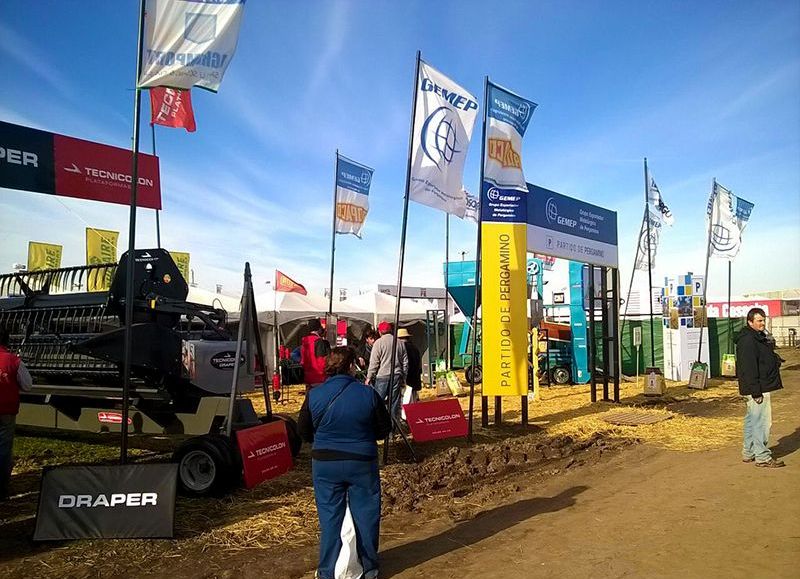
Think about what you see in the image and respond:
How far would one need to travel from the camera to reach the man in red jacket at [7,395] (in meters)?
6.04

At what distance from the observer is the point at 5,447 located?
6.25m

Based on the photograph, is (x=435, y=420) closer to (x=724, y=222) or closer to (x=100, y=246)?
(x=724, y=222)

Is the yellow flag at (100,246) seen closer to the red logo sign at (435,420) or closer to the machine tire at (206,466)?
the red logo sign at (435,420)

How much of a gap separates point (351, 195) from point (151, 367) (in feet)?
30.6

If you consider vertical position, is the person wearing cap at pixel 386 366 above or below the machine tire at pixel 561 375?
above

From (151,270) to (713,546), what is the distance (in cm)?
703

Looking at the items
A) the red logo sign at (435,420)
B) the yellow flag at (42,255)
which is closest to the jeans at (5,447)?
the red logo sign at (435,420)

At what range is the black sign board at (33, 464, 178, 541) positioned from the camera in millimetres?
5074

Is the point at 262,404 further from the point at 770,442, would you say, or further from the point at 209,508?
the point at 770,442

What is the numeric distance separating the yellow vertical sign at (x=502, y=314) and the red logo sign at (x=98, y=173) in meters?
5.43

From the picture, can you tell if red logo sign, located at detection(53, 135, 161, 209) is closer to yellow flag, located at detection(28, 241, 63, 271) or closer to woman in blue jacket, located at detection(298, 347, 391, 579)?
woman in blue jacket, located at detection(298, 347, 391, 579)

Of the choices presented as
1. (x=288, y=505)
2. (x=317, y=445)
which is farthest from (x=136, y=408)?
(x=317, y=445)

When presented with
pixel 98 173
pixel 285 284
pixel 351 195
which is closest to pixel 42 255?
pixel 285 284

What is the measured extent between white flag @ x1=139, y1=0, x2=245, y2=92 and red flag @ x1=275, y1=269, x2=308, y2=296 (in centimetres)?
1654
